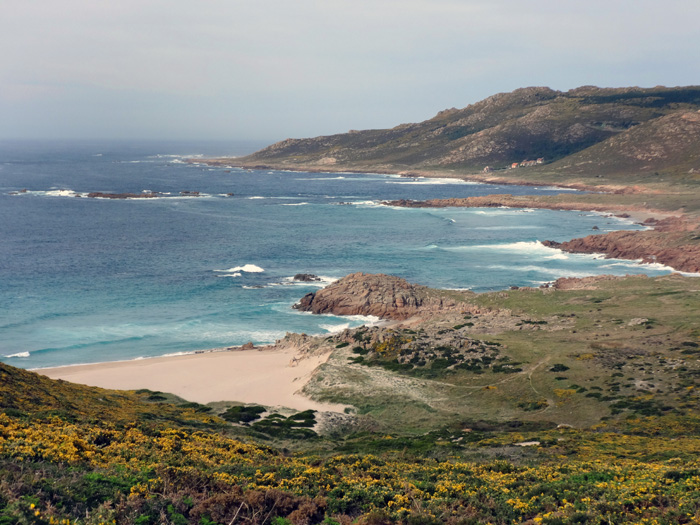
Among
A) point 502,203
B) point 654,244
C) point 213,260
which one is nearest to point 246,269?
point 213,260

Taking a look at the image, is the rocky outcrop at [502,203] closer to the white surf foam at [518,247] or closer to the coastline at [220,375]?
the white surf foam at [518,247]

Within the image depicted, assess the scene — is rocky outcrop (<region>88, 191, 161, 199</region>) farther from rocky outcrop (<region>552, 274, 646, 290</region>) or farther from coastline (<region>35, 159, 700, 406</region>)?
rocky outcrop (<region>552, 274, 646, 290</region>)

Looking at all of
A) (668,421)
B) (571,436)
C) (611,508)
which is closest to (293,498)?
(611,508)

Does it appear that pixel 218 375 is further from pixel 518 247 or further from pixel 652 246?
pixel 652 246

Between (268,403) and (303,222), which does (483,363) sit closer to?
(268,403)

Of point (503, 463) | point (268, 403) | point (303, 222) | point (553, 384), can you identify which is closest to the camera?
point (503, 463)

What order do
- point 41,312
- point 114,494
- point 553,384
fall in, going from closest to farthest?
point 114,494, point 553,384, point 41,312
